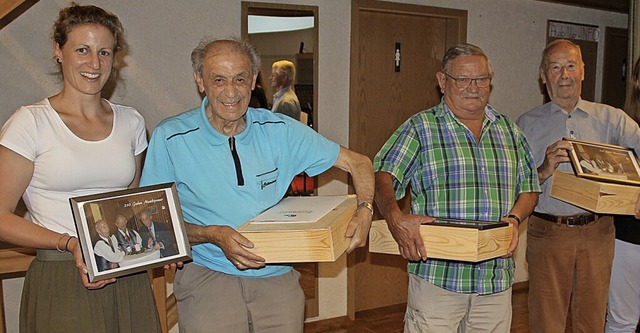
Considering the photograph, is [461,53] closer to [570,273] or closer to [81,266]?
[570,273]

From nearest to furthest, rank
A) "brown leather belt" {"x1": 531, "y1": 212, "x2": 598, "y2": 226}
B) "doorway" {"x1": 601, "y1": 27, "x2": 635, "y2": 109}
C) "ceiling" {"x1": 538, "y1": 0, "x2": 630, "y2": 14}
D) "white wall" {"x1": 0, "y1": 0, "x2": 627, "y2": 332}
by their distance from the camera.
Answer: "brown leather belt" {"x1": 531, "y1": 212, "x2": 598, "y2": 226} → "white wall" {"x1": 0, "y1": 0, "x2": 627, "y2": 332} → "ceiling" {"x1": 538, "y1": 0, "x2": 630, "y2": 14} → "doorway" {"x1": 601, "y1": 27, "x2": 635, "y2": 109}

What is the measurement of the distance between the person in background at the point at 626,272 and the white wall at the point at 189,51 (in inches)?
64.4

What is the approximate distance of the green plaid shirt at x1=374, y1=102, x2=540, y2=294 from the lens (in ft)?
6.97

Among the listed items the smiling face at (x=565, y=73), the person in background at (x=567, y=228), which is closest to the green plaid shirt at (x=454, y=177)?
→ the person in background at (x=567, y=228)

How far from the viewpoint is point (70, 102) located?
173 cm

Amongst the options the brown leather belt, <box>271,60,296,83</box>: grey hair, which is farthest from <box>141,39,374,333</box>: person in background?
<box>271,60,296,83</box>: grey hair

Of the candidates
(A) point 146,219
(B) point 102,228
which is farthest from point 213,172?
(B) point 102,228

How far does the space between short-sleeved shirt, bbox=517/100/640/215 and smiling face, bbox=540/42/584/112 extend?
0.04 meters

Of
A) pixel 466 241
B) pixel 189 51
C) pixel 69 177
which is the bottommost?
pixel 466 241

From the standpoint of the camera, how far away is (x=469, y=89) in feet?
7.15

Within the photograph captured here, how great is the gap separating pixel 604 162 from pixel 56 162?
206 cm

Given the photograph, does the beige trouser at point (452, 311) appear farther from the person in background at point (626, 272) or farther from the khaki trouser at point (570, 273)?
the person in background at point (626, 272)

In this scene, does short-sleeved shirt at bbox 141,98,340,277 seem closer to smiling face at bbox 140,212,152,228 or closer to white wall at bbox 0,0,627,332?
smiling face at bbox 140,212,152,228

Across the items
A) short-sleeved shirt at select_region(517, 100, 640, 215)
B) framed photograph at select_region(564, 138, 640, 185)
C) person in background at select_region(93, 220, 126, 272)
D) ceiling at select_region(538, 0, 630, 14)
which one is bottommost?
person in background at select_region(93, 220, 126, 272)
